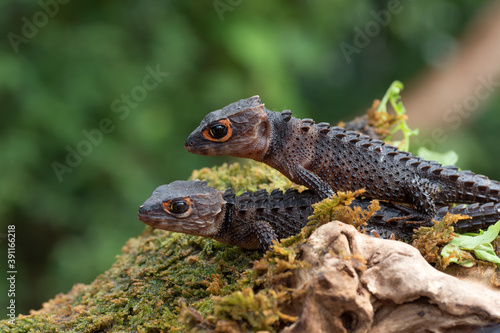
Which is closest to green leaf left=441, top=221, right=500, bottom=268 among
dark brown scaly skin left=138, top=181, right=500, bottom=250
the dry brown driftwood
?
dark brown scaly skin left=138, top=181, right=500, bottom=250

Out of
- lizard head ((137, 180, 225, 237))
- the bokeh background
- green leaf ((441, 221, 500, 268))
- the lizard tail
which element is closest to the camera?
green leaf ((441, 221, 500, 268))

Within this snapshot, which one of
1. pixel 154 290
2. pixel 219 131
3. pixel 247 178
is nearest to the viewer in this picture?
pixel 219 131

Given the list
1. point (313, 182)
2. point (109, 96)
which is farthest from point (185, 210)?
point (109, 96)

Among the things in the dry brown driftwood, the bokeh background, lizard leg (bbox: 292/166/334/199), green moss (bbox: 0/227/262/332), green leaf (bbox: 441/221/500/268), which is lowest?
the dry brown driftwood

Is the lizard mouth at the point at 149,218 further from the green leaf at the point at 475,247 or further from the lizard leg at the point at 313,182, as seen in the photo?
the green leaf at the point at 475,247

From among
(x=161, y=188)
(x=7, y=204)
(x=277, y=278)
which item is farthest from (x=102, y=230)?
(x=277, y=278)

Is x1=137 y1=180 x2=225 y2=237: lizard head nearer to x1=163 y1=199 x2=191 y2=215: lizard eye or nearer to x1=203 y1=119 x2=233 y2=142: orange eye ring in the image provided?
x1=163 y1=199 x2=191 y2=215: lizard eye

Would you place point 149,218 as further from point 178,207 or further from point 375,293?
point 375,293
